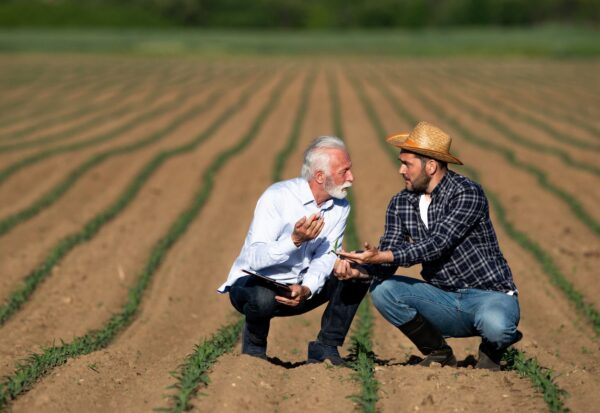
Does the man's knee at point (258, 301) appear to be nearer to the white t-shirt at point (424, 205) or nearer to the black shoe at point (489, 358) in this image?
the white t-shirt at point (424, 205)

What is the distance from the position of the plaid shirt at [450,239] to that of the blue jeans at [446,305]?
0.27ft

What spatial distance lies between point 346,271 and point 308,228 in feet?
1.46

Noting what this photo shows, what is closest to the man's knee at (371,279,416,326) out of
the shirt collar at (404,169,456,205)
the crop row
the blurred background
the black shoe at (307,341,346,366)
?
the black shoe at (307,341,346,366)

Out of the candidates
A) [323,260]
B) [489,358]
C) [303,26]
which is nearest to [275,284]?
[323,260]

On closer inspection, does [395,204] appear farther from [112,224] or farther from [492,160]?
[492,160]

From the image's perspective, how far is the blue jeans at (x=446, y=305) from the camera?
588 cm

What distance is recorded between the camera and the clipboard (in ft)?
19.3

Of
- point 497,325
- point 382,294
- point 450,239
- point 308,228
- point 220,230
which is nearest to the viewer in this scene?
point 308,228

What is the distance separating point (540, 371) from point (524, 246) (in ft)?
18.9

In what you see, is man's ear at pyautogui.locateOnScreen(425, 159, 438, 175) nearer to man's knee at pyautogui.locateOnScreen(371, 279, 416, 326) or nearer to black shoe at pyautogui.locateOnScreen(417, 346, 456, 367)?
man's knee at pyautogui.locateOnScreen(371, 279, 416, 326)

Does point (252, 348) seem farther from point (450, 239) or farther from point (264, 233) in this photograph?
point (450, 239)

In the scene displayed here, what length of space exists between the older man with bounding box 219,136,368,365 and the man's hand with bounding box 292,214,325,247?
1 centimetres

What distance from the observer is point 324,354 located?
6250 millimetres

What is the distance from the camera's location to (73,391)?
17.7 ft
